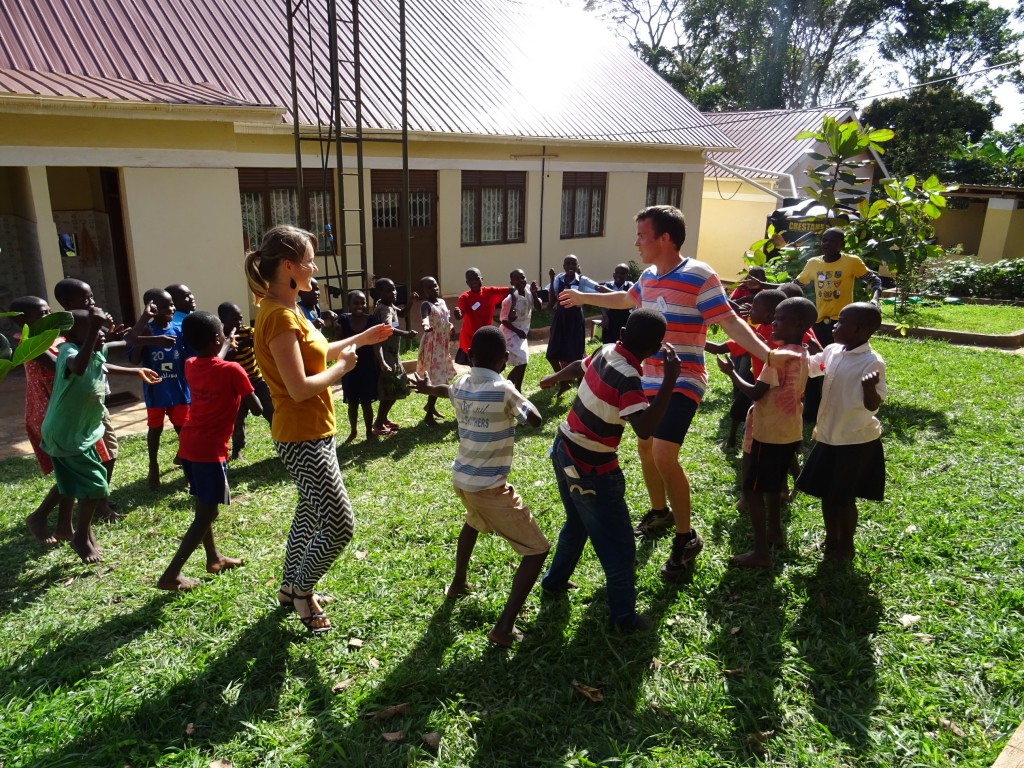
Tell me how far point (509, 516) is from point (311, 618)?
1.09m

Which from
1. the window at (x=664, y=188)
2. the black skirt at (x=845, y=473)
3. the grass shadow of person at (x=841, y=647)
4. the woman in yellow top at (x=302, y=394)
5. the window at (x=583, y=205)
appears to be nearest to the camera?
the grass shadow of person at (x=841, y=647)

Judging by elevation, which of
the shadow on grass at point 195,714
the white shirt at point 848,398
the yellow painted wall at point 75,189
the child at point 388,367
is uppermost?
the yellow painted wall at point 75,189

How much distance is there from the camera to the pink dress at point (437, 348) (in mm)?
7155

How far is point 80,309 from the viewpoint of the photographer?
418 cm

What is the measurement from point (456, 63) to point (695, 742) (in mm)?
15105

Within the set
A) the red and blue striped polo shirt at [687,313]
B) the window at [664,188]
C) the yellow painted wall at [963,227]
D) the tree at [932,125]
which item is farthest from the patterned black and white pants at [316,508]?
the tree at [932,125]

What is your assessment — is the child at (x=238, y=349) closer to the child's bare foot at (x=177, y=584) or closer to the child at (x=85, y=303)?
the child at (x=85, y=303)

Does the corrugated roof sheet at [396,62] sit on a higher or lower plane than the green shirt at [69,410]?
higher

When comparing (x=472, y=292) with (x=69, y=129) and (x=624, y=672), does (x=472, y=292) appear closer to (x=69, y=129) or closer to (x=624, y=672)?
(x=624, y=672)

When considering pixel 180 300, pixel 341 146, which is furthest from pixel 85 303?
pixel 341 146

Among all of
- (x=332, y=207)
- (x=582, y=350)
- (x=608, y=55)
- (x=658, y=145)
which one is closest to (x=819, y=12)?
(x=608, y=55)

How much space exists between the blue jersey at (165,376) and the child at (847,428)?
14.0ft

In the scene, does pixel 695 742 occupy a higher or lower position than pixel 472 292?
lower

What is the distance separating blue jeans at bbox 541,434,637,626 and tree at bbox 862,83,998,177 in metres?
32.6
